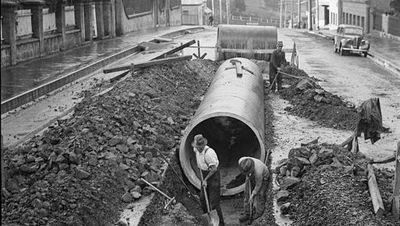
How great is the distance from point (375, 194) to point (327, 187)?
44.8 inches

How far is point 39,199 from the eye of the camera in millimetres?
9008

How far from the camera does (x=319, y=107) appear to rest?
17.3 meters

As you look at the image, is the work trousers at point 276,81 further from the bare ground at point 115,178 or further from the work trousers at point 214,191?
the work trousers at point 214,191

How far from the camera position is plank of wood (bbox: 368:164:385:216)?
8703mm

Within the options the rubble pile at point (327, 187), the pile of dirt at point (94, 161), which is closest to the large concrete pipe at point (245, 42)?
the pile of dirt at point (94, 161)

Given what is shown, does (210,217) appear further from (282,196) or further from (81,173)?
(81,173)

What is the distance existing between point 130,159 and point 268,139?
4262mm

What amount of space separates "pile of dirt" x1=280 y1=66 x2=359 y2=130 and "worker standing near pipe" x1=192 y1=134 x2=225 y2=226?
238 inches

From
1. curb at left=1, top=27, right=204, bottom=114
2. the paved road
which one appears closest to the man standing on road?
the paved road

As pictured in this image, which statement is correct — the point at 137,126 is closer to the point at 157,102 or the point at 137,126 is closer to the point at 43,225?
the point at 157,102

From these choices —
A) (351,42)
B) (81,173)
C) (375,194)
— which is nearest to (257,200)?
(375,194)

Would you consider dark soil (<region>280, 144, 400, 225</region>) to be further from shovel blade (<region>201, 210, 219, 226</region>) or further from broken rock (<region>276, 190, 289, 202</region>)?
shovel blade (<region>201, 210, 219, 226</region>)

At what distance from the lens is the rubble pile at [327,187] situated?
9141 millimetres

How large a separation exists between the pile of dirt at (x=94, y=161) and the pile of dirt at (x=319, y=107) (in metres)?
3.23
